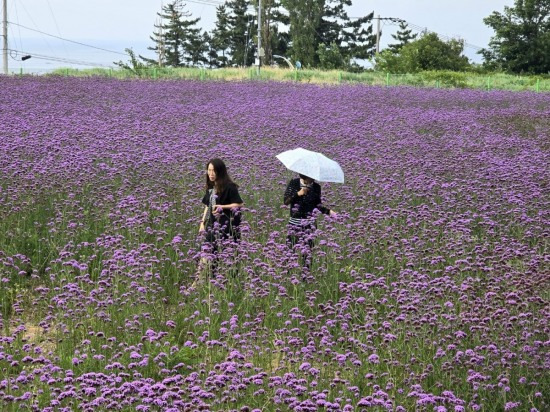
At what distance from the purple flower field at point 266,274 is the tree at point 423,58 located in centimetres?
3684

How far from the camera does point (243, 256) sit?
6070 millimetres

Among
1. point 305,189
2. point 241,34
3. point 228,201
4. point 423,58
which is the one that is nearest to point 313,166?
point 305,189

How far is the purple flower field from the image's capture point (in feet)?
14.5

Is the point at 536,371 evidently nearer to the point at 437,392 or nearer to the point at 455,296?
the point at 437,392

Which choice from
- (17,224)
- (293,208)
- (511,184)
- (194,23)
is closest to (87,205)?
(17,224)

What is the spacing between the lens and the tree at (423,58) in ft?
166

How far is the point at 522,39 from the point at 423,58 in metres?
10.6

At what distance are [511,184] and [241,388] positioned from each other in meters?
6.13

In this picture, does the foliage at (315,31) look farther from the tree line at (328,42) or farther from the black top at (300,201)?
the black top at (300,201)

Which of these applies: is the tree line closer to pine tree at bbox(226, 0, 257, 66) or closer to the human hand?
pine tree at bbox(226, 0, 257, 66)

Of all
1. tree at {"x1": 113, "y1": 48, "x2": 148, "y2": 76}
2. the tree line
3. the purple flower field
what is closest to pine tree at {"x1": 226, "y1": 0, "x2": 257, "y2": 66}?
the tree line

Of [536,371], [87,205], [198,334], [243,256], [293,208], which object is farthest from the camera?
[87,205]

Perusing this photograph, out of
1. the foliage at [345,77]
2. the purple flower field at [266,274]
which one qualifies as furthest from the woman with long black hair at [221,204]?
the foliage at [345,77]

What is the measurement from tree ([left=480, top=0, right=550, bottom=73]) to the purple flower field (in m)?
45.1
